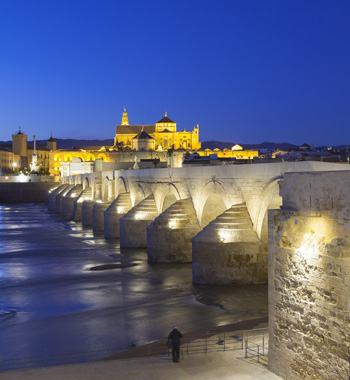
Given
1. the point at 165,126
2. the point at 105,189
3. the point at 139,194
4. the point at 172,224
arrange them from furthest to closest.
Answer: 1. the point at 165,126
2. the point at 105,189
3. the point at 139,194
4. the point at 172,224

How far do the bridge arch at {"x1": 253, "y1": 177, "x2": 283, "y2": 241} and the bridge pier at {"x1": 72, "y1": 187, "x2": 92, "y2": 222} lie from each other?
26.9 meters

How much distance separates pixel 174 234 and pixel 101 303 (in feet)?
18.9

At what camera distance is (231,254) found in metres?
14.9

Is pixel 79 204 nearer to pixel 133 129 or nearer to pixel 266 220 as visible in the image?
pixel 266 220

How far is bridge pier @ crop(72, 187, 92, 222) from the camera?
40906 millimetres

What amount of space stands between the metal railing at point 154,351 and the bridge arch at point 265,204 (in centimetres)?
456

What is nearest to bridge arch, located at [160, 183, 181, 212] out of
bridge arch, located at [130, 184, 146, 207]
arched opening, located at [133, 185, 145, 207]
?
bridge arch, located at [130, 184, 146, 207]

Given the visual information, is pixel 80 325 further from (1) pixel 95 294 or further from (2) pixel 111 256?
(2) pixel 111 256

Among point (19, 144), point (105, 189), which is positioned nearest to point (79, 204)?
point (105, 189)

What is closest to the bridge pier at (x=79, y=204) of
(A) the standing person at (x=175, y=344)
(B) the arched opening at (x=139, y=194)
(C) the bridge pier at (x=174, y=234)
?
(B) the arched opening at (x=139, y=194)

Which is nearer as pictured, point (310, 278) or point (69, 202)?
point (310, 278)

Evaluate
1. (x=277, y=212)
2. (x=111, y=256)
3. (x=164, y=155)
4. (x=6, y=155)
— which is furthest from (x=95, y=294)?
(x=6, y=155)

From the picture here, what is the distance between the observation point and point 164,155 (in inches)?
3076

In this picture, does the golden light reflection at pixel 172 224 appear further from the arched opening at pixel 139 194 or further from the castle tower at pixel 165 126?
the castle tower at pixel 165 126
